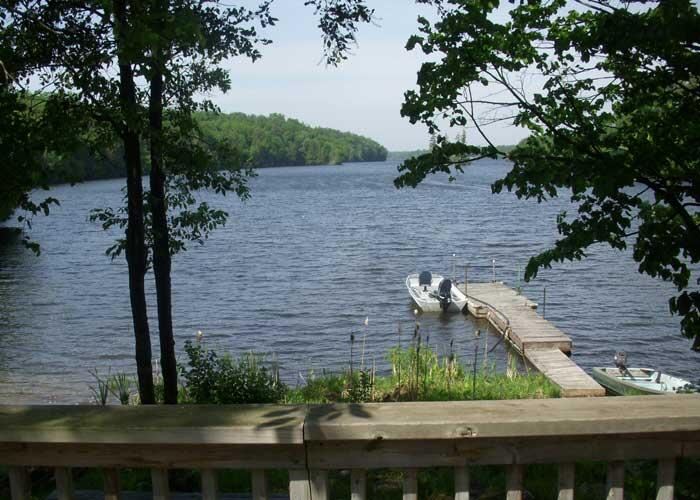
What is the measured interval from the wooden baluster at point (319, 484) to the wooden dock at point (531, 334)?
546 inches

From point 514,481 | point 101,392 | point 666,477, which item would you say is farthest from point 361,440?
point 101,392

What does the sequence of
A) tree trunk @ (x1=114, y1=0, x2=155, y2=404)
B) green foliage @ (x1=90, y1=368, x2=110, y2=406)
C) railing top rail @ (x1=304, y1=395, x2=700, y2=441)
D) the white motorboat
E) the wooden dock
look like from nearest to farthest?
railing top rail @ (x1=304, y1=395, x2=700, y2=441) < tree trunk @ (x1=114, y1=0, x2=155, y2=404) < green foliage @ (x1=90, y1=368, x2=110, y2=406) < the wooden dock < the white motorboat

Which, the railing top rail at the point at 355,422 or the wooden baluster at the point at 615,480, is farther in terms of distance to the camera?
the wooden baluster at the point at 615,480

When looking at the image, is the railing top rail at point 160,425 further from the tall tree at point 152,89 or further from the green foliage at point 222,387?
the green foliage at point 222,387

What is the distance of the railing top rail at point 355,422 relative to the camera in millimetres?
2141

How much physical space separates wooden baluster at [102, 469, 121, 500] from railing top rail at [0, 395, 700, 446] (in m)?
0.20

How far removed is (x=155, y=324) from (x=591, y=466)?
19.9m

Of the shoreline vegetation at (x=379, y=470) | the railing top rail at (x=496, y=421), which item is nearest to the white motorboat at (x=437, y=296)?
the shoreline vegetation at (x=379, y=470)

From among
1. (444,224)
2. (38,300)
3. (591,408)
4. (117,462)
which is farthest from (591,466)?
(444,224)

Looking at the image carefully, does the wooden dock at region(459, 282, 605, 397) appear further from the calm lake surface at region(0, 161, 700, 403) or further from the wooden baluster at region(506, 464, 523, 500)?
the wooden baluster at region(506, 464, 523, 500)

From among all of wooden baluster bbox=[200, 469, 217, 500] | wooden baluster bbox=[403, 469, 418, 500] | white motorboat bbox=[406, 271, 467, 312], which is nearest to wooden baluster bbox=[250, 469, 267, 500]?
wooden baluster bbox=[200, 469, 217, 500]

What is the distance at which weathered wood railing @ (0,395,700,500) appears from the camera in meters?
2.15

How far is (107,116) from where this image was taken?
19.5 ft

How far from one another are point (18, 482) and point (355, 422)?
1141 millimetres
